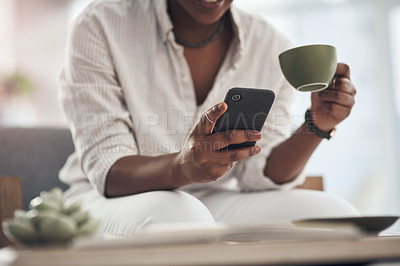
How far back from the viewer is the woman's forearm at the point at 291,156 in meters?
1.11

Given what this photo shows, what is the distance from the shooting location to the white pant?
79cm

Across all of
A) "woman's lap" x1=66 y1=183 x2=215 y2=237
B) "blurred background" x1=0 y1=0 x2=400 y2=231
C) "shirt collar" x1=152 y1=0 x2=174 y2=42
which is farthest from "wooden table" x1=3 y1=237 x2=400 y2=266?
"blurred background" x1=0 y1=0 x2=400 y2=231

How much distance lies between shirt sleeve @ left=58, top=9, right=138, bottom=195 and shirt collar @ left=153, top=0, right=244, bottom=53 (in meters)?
0.16

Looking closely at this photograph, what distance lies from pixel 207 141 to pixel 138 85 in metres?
0.42

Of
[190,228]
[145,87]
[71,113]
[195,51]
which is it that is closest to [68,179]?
[71,113]

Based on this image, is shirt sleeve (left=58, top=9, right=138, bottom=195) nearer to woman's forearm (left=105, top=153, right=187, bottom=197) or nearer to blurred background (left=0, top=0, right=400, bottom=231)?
woman's forearm (left=105, top=153, right=187, bottom=197)

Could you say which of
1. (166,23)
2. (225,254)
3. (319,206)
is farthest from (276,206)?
(225,254)

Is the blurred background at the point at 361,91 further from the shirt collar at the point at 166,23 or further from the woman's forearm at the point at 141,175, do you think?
the woman's forearm at the point at 141,175

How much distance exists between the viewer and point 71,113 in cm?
110

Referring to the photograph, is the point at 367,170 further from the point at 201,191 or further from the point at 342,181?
the point at 201,191

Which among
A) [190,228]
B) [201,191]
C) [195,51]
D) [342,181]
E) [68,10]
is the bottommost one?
[342,181]

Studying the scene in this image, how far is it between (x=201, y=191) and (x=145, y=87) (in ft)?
1.03

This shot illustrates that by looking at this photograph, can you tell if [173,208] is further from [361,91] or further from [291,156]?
[361,91]

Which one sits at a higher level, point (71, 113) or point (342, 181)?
point (71, 113)
